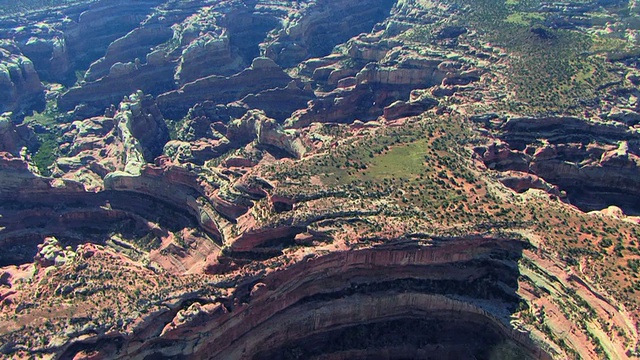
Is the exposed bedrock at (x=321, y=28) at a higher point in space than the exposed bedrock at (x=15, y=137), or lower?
higher

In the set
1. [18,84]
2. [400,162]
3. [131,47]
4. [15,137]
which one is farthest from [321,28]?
[400,162]

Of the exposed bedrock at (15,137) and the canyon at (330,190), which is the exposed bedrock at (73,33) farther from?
the exposed bedrock at (15,137)

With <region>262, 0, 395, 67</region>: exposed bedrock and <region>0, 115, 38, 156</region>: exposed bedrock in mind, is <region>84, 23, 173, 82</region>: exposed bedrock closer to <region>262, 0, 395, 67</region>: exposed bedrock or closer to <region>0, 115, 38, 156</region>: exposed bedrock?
<region>0, 115, 38, 156</region>: exposed bedrock

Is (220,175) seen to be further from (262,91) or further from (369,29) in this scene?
(369,29)

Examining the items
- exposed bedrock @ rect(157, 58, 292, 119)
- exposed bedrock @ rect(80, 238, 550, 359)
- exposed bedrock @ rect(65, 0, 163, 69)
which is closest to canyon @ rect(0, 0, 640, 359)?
exposed bedrock @ rect(80, 238, 550, 359)

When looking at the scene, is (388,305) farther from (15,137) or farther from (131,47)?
(131,47)

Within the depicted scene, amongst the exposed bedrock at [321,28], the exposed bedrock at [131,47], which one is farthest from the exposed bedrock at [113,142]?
the exposed bedrock at [321,28]

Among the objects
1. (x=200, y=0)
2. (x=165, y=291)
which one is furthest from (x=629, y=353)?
(x=200, y=0)
